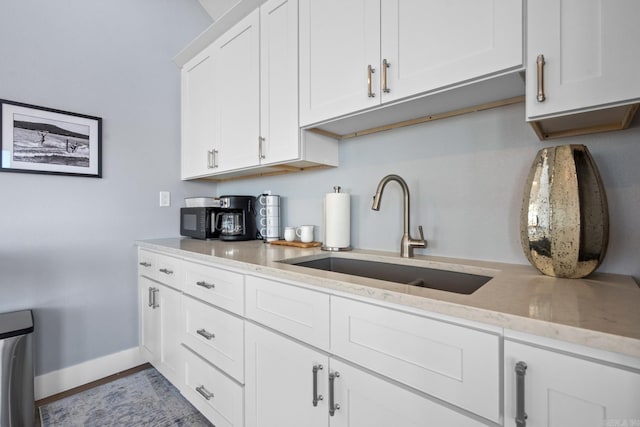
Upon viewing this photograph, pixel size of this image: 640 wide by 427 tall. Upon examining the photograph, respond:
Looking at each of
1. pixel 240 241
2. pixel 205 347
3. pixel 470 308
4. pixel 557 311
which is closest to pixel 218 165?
pixel 240 241

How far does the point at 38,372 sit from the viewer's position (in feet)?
5.90

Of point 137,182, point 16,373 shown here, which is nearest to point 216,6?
point 137,182

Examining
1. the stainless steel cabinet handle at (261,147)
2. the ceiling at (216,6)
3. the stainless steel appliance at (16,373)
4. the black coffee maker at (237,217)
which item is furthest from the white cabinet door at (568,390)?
the ceiling at (216,6)

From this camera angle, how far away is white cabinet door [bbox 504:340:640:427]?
1.74ft

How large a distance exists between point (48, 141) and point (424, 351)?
2.30 meters

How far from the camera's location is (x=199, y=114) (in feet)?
7.13

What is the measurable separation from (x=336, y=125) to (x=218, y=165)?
927 millimetres

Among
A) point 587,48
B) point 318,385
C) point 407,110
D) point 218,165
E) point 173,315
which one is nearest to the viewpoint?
point 587,48

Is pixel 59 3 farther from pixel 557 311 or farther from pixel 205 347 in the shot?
pixel 557 311

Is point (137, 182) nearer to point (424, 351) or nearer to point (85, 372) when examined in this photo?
point (85, 372)

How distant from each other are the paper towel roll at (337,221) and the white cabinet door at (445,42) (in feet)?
1.80

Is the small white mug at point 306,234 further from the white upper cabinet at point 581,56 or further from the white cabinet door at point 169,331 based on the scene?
the white upper cabinet at point 581,56

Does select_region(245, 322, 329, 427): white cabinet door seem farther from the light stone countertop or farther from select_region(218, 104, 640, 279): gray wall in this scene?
select_region(218, 104, 640, 279): gray wall

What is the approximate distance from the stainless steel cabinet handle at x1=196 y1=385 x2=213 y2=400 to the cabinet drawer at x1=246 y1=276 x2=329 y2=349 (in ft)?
1.82
